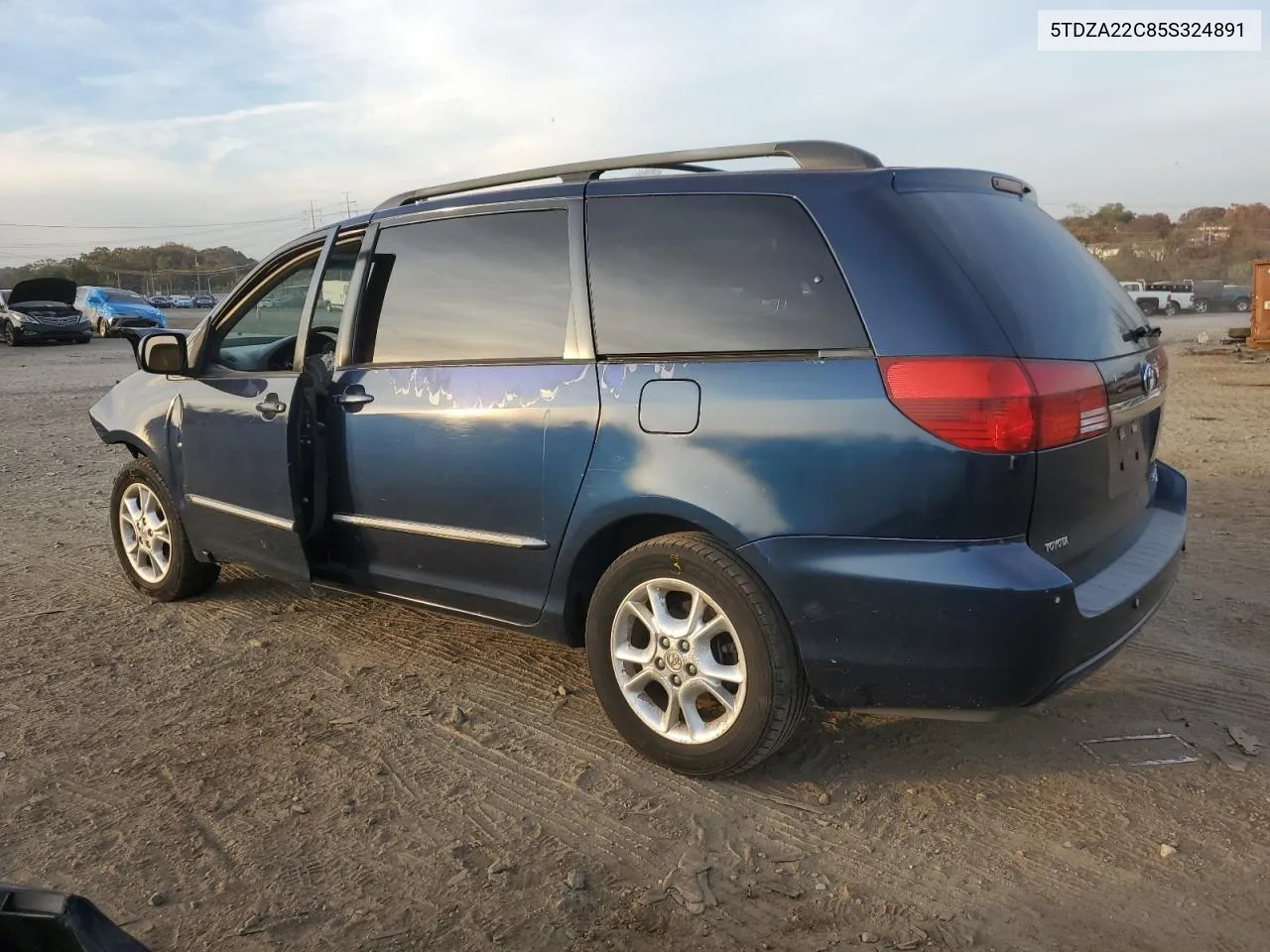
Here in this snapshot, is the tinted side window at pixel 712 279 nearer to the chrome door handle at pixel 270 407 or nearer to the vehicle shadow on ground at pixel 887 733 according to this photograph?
the vehicle shadow on ground at pixel 887 733

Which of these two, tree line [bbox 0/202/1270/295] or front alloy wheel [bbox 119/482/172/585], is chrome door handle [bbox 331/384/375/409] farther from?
tree line [bbox 0/202/1270/295]

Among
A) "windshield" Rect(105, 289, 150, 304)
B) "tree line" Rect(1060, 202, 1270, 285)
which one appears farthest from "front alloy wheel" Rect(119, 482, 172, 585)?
"tree line" Rect(1060, 202, 1270, 285)

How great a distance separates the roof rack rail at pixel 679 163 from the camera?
120 inches

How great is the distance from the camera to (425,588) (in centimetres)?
383

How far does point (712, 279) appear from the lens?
305 centimetres

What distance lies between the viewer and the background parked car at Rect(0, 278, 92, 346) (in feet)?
85.0

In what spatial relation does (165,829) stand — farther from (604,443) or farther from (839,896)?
(839,896)

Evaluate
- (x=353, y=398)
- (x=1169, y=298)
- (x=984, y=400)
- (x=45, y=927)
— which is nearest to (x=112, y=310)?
(x=353, y=398)

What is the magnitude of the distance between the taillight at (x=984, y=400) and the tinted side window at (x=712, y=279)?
20 centimetres

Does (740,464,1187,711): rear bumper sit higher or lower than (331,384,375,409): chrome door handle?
lower

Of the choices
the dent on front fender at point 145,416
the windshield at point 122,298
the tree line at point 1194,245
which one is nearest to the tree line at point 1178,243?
the tree line at point 1194,245

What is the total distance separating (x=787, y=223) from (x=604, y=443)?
34.0 inches

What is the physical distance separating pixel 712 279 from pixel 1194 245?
66.6m

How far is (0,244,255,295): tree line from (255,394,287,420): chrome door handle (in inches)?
2510
